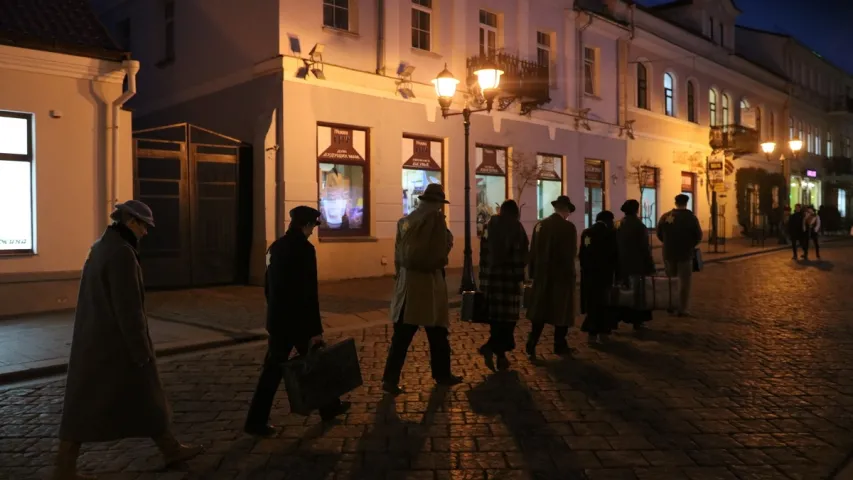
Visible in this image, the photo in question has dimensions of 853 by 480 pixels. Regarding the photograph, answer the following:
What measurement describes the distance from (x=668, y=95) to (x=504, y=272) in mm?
23243

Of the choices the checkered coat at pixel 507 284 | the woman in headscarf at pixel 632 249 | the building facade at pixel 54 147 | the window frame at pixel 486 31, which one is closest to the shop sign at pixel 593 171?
the window frame at pixel 486 31

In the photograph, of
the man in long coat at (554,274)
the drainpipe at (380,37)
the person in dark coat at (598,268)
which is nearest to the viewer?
the man in long coat at (554,274)

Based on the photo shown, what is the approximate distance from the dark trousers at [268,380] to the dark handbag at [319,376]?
0.25 feet

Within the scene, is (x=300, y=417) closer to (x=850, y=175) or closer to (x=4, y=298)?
(x=4, y=298)

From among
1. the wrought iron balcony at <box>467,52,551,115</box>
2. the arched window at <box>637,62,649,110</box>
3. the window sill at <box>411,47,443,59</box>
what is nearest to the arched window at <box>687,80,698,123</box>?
the arched window at <box>637,62,649,110</box>

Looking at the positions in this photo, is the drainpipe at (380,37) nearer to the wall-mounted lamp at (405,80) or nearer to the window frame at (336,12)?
the wall-mounted lamp at (405,80)

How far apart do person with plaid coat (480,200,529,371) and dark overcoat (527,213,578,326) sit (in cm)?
49

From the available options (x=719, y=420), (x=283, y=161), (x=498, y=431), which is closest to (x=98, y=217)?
(x=283, y=161)

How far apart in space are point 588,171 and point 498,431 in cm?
1930

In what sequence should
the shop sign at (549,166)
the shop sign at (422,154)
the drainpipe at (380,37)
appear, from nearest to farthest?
the drainpipe at (380,37) < the shop sign at (422,154) < the shop sign at (549,166)

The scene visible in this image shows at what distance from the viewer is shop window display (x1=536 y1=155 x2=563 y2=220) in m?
21.6

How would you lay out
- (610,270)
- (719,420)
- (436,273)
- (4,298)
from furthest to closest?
(4,298), (610,270), (436,273), (719,420)

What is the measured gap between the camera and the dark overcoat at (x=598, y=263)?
8.45 meters

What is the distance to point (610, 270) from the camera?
28.0 ft
